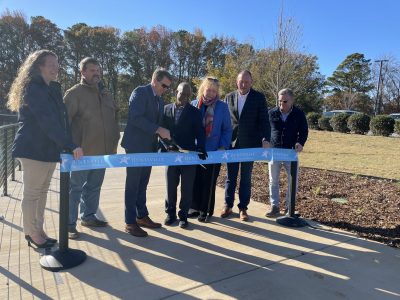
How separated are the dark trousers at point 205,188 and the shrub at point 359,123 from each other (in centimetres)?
1911

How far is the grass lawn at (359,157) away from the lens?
9445 mm

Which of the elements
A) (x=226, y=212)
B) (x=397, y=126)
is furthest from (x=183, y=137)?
(x=397, y=126)

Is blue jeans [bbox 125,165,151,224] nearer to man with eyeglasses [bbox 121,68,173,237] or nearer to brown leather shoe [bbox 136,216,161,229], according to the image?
man with eyeglasses [bbox 121,68,173,237]

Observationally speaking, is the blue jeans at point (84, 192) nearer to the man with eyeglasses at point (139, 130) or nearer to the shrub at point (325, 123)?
the man with eyeglasses at point (139, 130)

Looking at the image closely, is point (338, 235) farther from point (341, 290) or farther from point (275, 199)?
point (341, 290)

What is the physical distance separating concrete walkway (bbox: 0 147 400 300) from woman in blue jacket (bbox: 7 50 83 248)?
738 millimetres

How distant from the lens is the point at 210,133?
195 inches

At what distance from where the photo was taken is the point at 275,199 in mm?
5438

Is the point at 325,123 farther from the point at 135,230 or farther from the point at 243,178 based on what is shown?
the point at 135,230

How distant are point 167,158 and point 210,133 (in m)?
0.97

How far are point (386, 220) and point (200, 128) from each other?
9.68 ft

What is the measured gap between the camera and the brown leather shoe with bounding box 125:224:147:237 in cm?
438

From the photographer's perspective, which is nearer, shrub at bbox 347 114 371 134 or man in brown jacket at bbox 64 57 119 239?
man in brown jacket at bbox 64 57 119 239

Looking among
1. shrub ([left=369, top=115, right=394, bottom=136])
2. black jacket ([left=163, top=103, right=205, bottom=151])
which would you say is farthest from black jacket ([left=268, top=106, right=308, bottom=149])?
shrub ([left=369, top=115, right=394, bottom=136])
